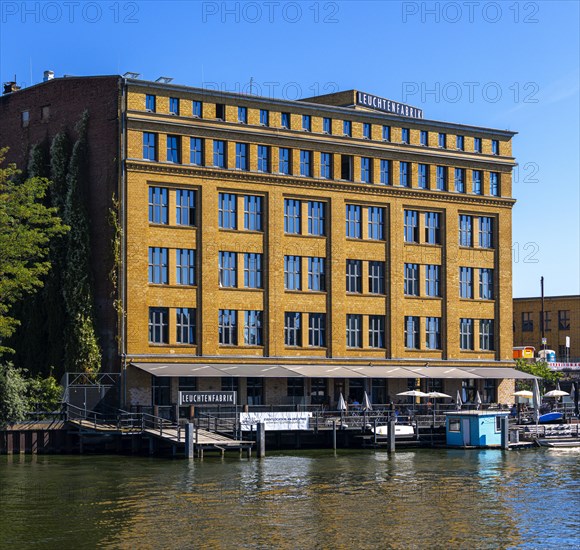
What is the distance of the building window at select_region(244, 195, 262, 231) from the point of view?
288 feet

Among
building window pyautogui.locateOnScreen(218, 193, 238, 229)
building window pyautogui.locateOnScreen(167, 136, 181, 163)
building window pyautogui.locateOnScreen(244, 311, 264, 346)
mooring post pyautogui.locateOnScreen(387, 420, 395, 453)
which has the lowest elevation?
mooring post pyautogui.locateOnScreen(387, 420, 395, 453)

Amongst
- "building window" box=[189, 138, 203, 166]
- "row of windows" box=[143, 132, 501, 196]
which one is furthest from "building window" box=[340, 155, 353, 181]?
"building window" box=[189, 138, 203, 166]

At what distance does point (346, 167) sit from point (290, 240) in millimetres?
7779

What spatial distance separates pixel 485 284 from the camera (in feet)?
330

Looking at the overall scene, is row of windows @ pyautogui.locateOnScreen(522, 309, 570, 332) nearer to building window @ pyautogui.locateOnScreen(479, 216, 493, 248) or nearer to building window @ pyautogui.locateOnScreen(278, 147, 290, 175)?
building window @ pyautogui.locateOnScreen(479, 216, 493, 248)

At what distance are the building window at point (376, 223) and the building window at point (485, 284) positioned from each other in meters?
10.6

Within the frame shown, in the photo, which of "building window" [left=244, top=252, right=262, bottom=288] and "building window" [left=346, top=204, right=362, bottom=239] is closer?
→ "building window" [left=244, top=252, right=262, bottom=288]

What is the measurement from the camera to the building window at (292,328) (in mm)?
89312

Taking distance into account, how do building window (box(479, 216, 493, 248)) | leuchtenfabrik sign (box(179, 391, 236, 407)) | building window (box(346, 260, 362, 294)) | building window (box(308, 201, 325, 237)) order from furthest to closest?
building window (box(479, 216, 493, 248))
building window (box(346, 260, 362, 294))
building window (box(308, 201, 325, 237))
leuchtenfabrik sign (box(179, 391, 236, 407))

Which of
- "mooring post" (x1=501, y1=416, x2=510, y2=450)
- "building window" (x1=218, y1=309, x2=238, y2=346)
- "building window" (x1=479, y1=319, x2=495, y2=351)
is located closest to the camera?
"mooring post" (x1=501, y1=416, x2=510, y2=450)

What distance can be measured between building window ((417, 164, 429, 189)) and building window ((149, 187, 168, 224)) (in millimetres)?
22480

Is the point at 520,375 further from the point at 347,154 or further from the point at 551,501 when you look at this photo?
the point at 551,501

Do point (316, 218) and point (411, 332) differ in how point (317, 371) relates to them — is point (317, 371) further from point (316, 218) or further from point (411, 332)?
point (316, 218)

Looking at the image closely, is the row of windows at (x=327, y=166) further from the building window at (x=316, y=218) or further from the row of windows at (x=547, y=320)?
the row of windows at (x=547, y=320)
